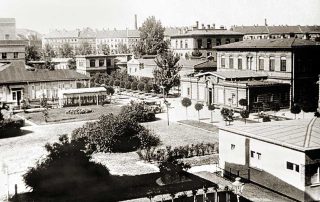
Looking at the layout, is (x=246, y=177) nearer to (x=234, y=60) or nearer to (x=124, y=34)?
(x=234, y=60)

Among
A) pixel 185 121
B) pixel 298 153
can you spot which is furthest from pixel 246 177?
pixel 185 121

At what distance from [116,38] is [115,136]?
137200mm

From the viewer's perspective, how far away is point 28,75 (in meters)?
52.6

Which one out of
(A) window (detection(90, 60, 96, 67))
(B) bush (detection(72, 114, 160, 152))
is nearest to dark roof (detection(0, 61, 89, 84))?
(A) window (detection(90, 60, 96, 67))

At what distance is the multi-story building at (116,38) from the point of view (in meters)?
159

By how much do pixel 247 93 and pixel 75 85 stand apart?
77.9 feet

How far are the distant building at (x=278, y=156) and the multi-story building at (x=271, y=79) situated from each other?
2010cm

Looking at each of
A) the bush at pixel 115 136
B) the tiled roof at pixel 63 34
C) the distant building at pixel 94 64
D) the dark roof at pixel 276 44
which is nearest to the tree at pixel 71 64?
the distant building at pixel 94 64

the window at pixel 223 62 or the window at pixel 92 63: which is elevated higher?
the window at pixel 92 63

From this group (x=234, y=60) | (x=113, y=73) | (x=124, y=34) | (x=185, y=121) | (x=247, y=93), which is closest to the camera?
(x=185, y=121)

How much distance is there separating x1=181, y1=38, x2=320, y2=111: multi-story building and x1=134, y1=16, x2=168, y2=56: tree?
53.6 metres

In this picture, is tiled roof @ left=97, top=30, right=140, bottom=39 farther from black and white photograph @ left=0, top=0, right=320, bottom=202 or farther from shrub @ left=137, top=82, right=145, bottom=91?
shrub @ left=137, top=82, right=145, bottom=91

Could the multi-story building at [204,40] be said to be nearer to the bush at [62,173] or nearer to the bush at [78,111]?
the bush at [78,111]

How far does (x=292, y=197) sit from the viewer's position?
18.7m
